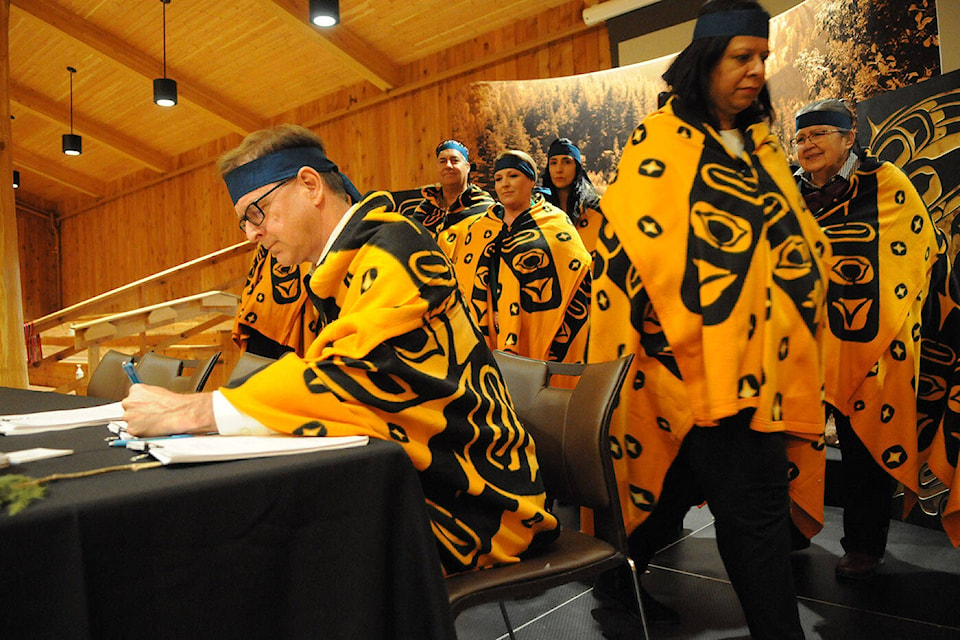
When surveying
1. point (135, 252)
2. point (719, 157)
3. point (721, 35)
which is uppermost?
point (135, 252)

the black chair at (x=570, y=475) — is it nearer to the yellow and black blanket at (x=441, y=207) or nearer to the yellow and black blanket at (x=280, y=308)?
the yellow and black blanket at (x=280, y=308)

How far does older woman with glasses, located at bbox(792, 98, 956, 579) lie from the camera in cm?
229

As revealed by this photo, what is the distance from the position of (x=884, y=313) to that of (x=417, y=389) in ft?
6.11

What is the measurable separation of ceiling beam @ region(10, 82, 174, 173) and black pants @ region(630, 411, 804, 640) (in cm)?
1027

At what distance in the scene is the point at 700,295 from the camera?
157 centimetres

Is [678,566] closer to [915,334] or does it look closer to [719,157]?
[915,334]

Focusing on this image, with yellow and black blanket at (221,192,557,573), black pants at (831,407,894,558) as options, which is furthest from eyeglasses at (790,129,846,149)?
yellow and black blanket at (221,192,557,573)

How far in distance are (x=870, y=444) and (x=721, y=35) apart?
1.51 metres

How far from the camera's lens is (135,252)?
11.6 m

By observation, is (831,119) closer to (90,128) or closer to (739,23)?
(739,23)


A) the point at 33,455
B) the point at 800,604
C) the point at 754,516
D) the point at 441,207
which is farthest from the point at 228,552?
the point at 441,207

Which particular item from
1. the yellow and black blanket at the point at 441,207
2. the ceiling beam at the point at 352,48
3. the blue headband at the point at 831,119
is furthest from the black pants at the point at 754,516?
the ceiling beam at the point at 352,48

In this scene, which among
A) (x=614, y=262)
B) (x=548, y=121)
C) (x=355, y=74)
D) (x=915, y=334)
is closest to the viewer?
(x=614, y=262)

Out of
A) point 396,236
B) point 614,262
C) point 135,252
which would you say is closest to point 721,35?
point 614,262
